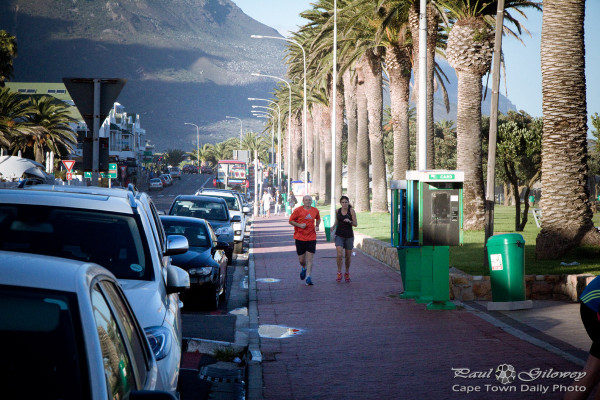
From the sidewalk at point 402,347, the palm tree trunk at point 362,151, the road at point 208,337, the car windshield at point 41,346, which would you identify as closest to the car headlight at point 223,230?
the road at point 208,337

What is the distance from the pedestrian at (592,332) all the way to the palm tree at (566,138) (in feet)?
39.9

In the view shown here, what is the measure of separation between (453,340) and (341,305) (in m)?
3.71

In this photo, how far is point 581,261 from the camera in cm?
1661

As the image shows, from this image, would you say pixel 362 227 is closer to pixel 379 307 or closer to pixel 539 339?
pixel 379 307

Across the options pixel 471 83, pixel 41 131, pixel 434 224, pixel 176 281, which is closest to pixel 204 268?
pixel 434 224

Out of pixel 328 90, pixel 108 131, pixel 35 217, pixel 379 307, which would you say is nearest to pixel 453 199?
pixel 379 307

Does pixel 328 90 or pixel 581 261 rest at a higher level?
pixel 328 90

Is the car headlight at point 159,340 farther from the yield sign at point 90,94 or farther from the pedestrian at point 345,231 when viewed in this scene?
the pedestrian at point 345,231

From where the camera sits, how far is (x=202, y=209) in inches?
911

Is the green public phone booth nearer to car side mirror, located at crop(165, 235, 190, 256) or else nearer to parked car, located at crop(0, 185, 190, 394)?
car side mirror, located at crop(165, 235, 190, 256)

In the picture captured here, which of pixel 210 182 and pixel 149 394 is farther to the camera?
pixel 210 182

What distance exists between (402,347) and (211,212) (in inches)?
560

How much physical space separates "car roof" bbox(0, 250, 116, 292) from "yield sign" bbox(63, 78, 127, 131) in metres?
8.80

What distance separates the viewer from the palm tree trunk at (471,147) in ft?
86.9
